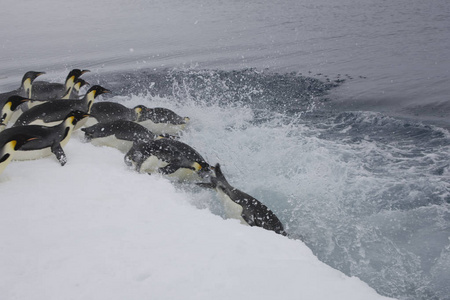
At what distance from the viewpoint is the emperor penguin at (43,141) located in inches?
166

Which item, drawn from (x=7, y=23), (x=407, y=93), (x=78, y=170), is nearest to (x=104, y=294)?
(x=78, y=170)

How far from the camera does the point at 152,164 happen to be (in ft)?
15.0

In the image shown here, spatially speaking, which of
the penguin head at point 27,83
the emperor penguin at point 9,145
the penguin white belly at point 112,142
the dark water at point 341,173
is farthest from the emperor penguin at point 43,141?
the penguin head at point 27,83

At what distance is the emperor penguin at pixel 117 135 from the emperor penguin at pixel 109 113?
29.3 inches

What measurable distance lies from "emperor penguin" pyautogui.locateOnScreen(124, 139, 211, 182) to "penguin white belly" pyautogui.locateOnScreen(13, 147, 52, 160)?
85cm

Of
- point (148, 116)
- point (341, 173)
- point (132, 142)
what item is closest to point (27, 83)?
point (148, 116)

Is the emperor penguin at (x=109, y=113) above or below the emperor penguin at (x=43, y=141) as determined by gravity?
below

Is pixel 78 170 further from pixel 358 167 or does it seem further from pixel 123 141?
pixel 358 167

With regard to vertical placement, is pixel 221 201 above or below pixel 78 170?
below

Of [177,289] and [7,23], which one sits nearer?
[177,289]

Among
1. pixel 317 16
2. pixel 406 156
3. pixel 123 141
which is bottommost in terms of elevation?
pixel 406 156

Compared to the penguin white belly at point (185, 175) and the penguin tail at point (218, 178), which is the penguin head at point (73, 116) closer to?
the penguin white belly at point (185, 175)

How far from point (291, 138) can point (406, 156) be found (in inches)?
59.9

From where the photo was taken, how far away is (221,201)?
414 cm
